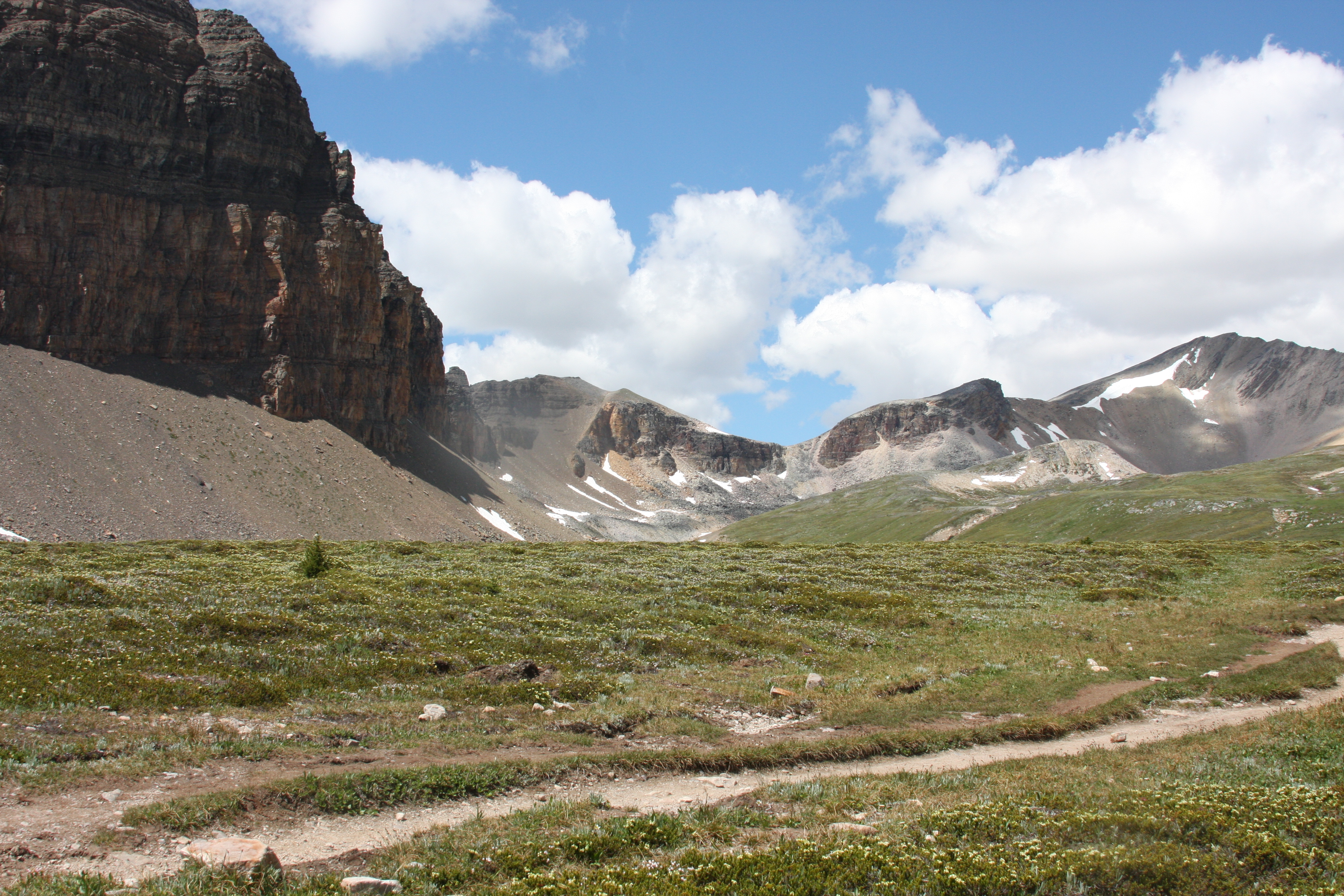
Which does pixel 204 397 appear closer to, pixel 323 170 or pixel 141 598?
pixel 323 170

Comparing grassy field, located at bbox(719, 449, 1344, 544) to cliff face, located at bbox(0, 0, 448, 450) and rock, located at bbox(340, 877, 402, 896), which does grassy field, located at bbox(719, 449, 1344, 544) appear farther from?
cliff face, located at bbox(0, 0, 448, 450)

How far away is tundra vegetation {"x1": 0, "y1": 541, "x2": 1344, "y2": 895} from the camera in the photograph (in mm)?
9781

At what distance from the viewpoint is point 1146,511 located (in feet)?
411

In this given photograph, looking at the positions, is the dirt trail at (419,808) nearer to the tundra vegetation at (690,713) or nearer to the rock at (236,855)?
the rock at (236,855)

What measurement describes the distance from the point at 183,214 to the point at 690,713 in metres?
148

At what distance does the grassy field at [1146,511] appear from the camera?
353ft

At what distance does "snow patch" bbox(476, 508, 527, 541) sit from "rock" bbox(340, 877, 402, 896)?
14211 centimetres

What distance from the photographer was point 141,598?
28.0m

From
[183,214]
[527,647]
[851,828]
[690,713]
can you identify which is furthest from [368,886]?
[183,214]

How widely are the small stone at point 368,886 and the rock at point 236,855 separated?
1.07 meters

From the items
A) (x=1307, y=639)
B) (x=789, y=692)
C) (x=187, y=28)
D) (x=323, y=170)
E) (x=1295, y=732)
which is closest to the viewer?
(x=1295, y=732)

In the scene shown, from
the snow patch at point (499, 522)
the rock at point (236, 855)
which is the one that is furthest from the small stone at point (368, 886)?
the snow patch at point (499, 522)

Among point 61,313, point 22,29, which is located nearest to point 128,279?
point 61,313

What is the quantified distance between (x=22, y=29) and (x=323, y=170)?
158 feet
